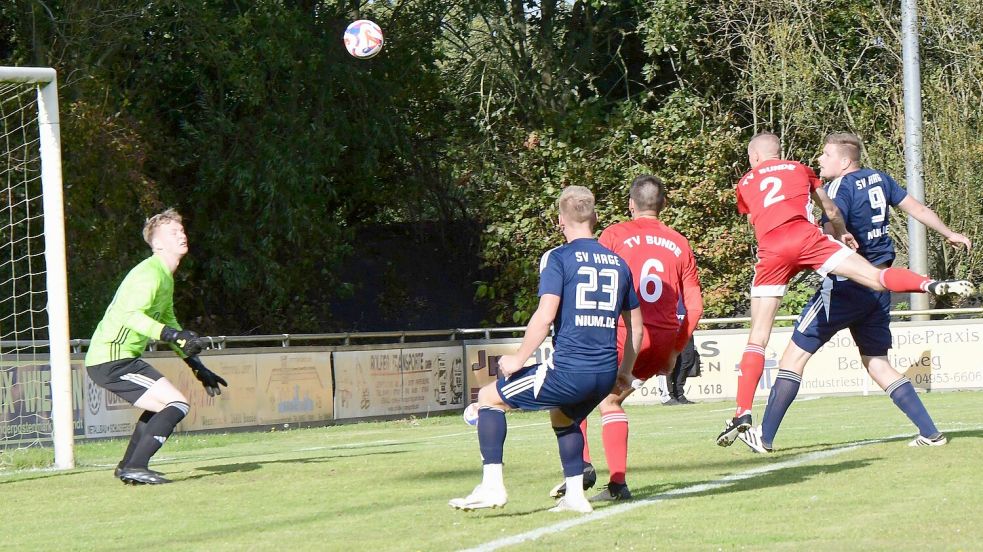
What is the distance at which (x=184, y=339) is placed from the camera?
8922 mm

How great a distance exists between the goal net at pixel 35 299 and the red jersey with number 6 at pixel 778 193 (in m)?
5.81

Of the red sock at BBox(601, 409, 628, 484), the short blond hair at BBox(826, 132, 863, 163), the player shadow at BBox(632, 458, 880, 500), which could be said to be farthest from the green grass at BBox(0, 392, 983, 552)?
the short blond hair at BBox(826, 132, 863, 163)

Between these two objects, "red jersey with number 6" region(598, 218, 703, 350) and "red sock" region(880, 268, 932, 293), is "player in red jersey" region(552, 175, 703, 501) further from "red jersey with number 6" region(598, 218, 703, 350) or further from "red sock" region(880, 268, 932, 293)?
"red sock" region(880, 268, 932, 293)

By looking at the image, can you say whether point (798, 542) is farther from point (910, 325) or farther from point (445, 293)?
point (445, 293)

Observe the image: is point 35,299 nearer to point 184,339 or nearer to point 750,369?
point 184,339

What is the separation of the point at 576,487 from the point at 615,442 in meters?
0.69

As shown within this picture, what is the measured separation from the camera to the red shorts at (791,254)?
872 centimetres

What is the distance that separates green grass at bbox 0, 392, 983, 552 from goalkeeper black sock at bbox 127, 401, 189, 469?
0.25 metres

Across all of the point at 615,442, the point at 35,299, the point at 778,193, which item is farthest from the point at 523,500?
the point at 35,299

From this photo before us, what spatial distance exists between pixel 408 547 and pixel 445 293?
94.9 feet

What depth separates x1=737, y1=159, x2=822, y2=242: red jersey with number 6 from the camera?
895cm

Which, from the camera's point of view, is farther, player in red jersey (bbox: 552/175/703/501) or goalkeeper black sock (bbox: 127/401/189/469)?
goalkeeper black sock (bbox: 127/401/189/469)

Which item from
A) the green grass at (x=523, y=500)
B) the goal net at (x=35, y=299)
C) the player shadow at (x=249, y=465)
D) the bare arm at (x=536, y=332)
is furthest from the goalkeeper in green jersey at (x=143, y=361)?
the bare arm at (x=536, y=332)

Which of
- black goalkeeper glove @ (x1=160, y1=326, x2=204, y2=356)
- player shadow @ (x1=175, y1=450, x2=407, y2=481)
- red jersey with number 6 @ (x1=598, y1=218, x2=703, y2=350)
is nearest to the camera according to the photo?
red jersey with number 6 @ (x1=598, y1=218, x2=703, y2=350)
